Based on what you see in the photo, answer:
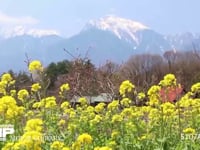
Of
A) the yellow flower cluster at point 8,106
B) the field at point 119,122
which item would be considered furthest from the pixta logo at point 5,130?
the yellow flower cluster at point 8,106

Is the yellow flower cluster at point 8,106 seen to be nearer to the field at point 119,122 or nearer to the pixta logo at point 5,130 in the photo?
the field at point 119,122

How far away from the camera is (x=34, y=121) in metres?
3.57

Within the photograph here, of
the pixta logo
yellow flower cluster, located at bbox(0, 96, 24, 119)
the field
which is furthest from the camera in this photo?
the pixta logo

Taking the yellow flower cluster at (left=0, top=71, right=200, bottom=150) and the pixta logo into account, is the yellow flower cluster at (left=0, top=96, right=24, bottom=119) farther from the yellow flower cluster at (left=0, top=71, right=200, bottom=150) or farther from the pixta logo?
the pixta logo

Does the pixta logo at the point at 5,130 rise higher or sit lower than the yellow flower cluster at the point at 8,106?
lower

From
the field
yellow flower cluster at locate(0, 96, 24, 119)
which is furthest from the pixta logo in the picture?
yellow flower cluster at locate(0, 96, 24, 119)

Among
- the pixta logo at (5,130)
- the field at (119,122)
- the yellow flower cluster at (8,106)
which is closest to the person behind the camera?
the yellow flower cluster at (8,106)

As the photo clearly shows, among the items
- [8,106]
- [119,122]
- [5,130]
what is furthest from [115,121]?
[8,106]

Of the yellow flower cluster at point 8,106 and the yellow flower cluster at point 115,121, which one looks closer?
the yellow flower cluster at point 8,106

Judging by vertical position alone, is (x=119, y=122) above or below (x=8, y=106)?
below

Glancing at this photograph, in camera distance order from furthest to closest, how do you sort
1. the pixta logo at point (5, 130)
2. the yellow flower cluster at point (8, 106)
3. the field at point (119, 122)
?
the pixta logo at point (5, 130) → the field at point (119, 122) → the yellow flower cluster at point (8, 106)

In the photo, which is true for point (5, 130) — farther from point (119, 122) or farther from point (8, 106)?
point (119, 122)

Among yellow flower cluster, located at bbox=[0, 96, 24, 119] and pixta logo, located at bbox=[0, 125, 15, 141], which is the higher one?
yellow flower cluster, located at bbox=[0, 96, 24, 119]

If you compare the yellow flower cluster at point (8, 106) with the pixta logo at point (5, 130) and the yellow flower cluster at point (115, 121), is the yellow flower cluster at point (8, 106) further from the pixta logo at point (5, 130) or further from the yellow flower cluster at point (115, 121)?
the pixta logo at point (5, 130)
